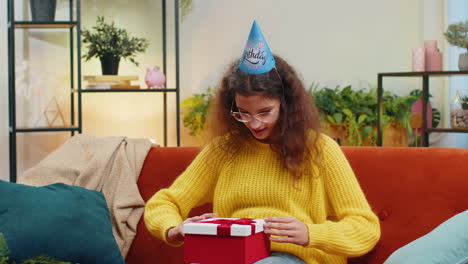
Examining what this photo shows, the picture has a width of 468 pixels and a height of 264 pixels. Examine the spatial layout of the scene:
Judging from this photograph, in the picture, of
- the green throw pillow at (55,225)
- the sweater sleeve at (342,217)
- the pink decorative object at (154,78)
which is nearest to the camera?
the sweater sleeve at (342,217)

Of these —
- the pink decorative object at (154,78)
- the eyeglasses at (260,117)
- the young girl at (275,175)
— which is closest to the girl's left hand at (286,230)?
the young girl at (275,175)

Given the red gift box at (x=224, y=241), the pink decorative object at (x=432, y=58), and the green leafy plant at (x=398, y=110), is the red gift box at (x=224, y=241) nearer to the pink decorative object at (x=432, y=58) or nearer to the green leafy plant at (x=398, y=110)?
the pink decorative object at (x=432, y=58)

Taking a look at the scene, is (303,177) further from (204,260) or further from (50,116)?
(50,116)

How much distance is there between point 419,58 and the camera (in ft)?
11.0

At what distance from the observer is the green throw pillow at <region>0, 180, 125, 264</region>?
1806mm

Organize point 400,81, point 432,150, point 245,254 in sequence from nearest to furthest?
point 245,254, point 432,150, point 400,81

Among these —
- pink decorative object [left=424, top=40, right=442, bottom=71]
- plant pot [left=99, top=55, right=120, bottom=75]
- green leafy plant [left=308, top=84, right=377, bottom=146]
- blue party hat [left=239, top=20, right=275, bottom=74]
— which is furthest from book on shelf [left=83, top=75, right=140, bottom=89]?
blue party hat [left=239, top=20, right=275, bottom=74]

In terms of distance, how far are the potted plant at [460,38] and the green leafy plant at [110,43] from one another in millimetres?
1770

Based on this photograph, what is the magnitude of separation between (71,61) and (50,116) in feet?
1.18

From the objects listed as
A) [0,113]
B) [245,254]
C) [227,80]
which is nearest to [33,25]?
[0,113]

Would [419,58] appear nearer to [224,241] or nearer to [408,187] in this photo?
[408,187]

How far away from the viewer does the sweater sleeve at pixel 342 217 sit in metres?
1.58

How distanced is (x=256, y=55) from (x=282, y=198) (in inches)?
16.3

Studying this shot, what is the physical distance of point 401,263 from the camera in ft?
4.90
